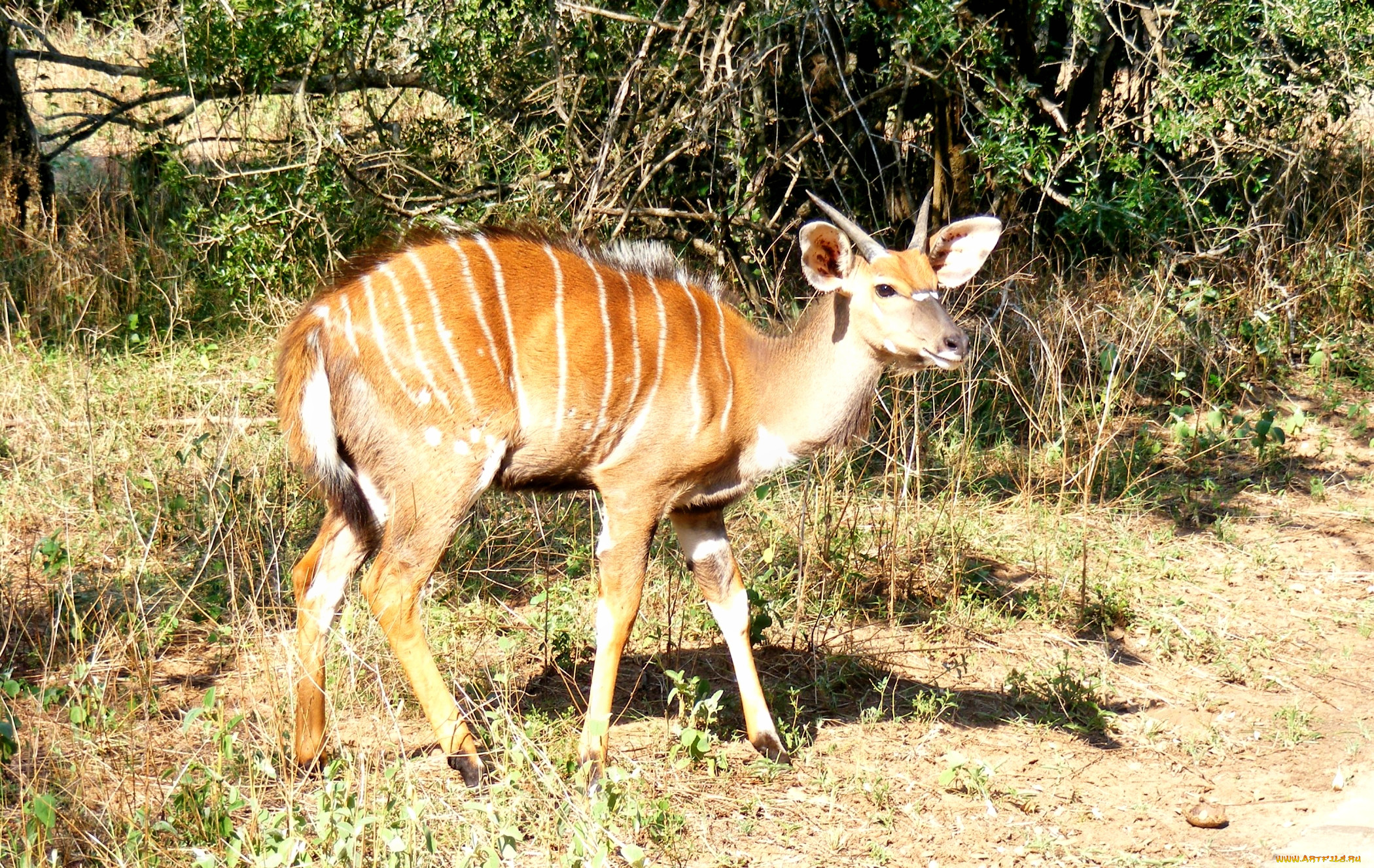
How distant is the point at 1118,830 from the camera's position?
128 inches

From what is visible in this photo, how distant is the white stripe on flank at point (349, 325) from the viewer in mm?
3240

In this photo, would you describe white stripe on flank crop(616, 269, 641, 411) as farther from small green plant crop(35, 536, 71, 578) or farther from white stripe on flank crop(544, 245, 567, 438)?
small green plant crop(35, 536, 71, 578)

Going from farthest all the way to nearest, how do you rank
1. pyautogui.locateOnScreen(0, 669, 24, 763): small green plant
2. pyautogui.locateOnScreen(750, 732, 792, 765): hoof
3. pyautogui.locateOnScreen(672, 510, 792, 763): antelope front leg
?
pyautogui.locateOnScreen(672, 510, 792, 763): antelope front leg
pyautogui.locateOnScreen(750, 732, 792, 765): hoof
pyautogui.locateOnScreen(0, 669, 24, 763): small green plant

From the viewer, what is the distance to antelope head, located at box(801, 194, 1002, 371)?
11.0 feet

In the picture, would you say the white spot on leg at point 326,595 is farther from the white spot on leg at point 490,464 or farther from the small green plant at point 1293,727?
the small green plant at point 1293,727

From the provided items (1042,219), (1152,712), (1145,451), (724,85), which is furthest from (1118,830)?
(1042,219)

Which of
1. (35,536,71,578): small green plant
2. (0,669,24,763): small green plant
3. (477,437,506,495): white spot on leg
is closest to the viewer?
(0,669,24,763): small green plant

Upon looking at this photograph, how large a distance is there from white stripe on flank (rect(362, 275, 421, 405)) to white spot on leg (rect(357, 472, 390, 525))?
23 cm

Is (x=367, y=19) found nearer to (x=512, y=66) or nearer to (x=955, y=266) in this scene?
(x=512, y=66)

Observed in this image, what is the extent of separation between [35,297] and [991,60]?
3841 millimetres

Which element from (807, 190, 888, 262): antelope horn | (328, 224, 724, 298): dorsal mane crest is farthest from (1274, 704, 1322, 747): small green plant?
(328, 224, 724, 298): dorsal mane crest

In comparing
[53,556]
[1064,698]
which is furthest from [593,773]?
[53,556]

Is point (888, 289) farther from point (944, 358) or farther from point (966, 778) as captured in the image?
point (966, 778)

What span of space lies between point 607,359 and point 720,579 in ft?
2.24
